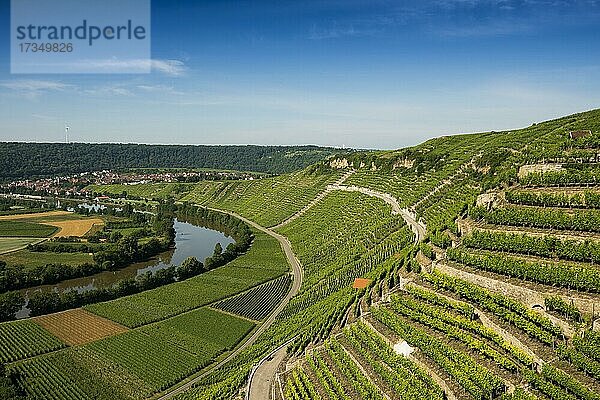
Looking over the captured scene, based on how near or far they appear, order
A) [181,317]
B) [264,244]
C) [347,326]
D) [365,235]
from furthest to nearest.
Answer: [264,244] < [365,235] < [181,317] < [347,326]

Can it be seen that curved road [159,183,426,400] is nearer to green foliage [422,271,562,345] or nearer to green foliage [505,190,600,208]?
green foliage [422,271,562,345]

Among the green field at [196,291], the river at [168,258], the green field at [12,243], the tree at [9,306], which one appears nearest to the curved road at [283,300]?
the green field at [196,291]

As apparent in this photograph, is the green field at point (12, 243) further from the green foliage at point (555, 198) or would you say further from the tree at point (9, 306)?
the green foliage at point (555, 198)

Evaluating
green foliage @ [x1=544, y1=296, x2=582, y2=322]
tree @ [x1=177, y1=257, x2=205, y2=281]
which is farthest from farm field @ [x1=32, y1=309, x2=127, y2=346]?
green foliage @ [x1=544, y1=296, x2=582, y2=322]

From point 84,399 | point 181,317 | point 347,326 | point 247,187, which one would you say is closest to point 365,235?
point 181,317

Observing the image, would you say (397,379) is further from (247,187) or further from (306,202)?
(247,187)

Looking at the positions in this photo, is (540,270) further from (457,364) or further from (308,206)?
(308,206)

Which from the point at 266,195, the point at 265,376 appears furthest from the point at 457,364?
the point at 266,195
